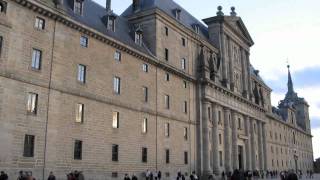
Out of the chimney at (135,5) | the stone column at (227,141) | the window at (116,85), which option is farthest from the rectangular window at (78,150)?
the stone column at (227,141)

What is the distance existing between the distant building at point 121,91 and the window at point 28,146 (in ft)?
0.23

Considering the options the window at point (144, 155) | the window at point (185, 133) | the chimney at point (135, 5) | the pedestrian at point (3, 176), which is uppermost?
the chimney at point (135, 5)

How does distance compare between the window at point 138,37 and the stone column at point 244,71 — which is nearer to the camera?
the window at point 138,37

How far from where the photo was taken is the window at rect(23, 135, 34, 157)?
28.3 m

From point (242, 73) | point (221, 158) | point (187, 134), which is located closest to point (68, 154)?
point (187, 134)

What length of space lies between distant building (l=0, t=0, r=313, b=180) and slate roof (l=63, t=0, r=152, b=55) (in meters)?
0.15

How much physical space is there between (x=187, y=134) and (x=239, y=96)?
17.4 meters

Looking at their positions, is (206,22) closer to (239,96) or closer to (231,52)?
(231,52)

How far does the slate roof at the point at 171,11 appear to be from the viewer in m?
51.2

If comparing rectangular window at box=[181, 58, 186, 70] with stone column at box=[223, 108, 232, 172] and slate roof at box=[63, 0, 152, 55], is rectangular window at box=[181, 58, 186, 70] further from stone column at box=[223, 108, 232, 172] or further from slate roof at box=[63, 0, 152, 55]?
stone column at box=[223, 108, 232, 172]

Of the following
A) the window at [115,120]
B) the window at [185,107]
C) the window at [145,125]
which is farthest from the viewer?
the window at [185,107]

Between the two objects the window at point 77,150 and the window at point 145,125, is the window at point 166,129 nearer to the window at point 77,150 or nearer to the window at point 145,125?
the window at point 145,125

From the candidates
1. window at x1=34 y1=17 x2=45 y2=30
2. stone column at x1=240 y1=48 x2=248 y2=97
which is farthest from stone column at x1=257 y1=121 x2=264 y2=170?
window at x1=34 y1=17 x2=45 y2=30

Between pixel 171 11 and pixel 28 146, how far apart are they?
3175 centimetres
